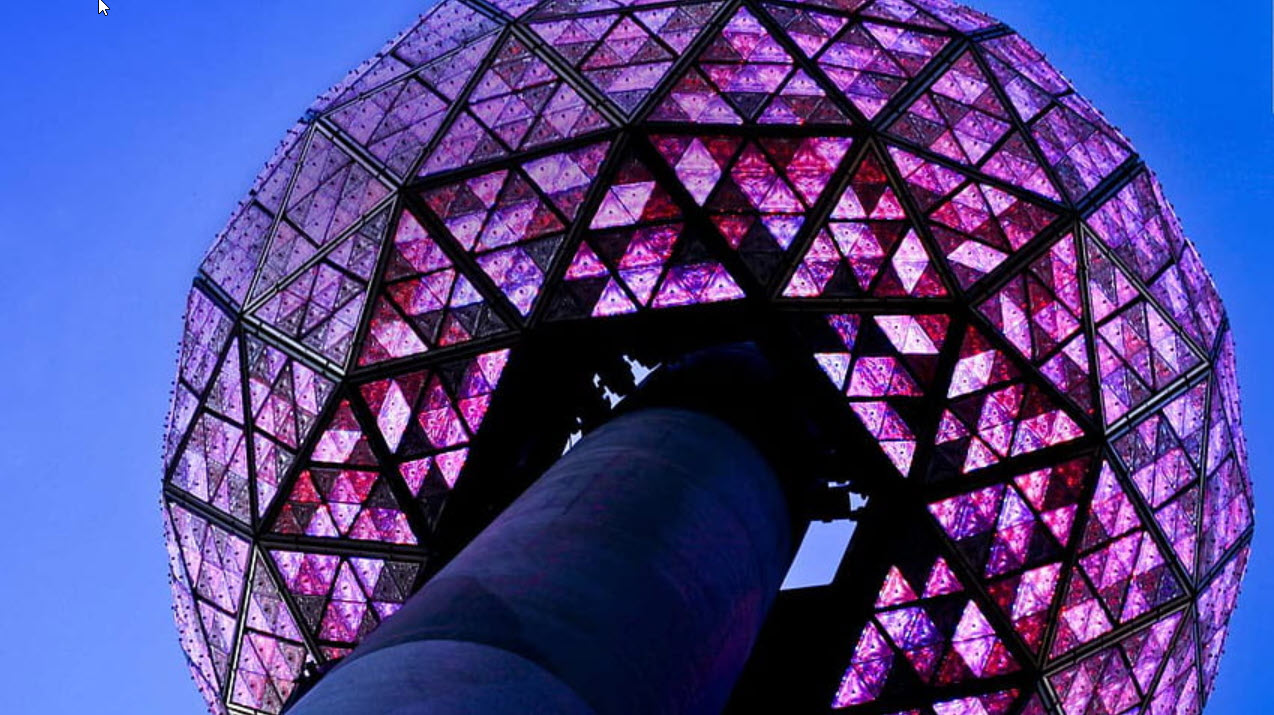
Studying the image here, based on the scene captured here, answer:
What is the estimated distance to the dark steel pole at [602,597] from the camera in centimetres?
666

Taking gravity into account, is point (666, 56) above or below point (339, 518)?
above

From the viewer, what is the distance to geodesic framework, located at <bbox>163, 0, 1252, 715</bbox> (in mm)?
15016

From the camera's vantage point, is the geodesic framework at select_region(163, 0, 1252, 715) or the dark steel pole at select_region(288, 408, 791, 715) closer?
the dark steel pole at select_region(288, 408, 791, 715)

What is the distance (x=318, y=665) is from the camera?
17922mm

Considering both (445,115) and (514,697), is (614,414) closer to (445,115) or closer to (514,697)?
(445,115)

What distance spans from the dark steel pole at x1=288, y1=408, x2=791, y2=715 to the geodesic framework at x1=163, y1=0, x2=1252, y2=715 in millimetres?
3254

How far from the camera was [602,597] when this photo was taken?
8.26 meters

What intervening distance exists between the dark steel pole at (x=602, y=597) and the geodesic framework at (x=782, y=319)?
325 cm

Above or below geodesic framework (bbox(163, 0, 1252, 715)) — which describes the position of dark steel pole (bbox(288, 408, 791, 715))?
below

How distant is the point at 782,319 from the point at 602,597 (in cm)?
724

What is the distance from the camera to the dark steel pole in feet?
21.8

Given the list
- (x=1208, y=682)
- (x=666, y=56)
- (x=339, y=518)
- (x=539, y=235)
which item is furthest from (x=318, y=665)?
(x=1208, y=682)

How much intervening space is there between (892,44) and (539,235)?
5.00m

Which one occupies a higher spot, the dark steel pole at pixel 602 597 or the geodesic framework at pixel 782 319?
the geodesic framework at pixel 782 319
